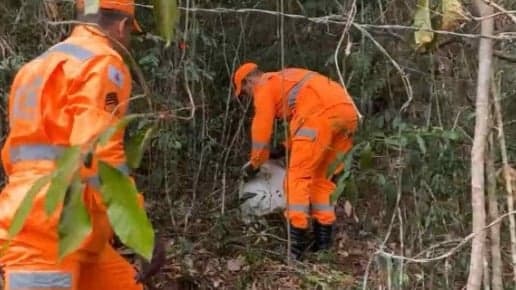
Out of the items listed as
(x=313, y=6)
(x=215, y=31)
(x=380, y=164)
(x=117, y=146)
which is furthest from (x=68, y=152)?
(x=215, y=31)

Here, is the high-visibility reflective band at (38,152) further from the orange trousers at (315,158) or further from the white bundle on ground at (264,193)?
the white bundle on ground at (264,193)

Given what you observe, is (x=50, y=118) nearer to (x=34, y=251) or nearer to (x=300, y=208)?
(x=34, y=251)

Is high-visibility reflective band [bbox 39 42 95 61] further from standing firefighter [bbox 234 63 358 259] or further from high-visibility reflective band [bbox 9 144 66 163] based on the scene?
standing firefighter [bbox 234 63 358 259]

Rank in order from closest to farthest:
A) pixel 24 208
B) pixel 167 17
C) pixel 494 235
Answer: pixel 24 208 < pixel 167 17 < pixel 494 235

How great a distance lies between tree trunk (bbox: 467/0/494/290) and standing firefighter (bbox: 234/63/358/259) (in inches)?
165

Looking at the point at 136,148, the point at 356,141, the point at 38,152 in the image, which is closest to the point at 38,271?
the point at 38,152

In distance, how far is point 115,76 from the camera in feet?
11.3

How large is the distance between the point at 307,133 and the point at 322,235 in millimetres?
830

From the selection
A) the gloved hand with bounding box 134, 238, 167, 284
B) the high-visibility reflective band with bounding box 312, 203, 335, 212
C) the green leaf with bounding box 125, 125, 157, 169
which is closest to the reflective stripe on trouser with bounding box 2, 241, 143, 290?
the gloved hand with bounding box 134, 238, 167, 284

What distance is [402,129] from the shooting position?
4953 millimetres

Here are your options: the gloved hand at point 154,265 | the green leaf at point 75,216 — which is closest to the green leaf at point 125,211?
the green leaf at point 75,216

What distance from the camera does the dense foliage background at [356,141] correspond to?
488 centimetres

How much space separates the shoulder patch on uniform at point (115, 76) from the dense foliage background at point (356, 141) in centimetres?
40

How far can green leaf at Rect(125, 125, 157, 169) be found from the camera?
1.51m
